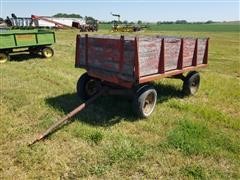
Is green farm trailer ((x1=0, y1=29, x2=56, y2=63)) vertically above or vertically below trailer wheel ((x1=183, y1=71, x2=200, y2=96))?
above

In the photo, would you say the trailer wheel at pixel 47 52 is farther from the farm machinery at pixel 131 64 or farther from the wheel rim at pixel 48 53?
the farm machinery at pixel 131 64

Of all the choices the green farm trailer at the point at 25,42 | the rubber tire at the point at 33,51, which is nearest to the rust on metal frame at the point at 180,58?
the green farm trailer at the point at 25,42

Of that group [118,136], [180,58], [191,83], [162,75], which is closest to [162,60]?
[162,75]

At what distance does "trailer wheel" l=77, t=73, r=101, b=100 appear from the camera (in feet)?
23.4

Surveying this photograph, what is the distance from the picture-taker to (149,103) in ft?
21.5

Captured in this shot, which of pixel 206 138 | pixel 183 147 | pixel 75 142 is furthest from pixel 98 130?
pixel 206 138

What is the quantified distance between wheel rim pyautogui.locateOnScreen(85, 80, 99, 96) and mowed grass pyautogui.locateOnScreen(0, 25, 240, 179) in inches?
11.6

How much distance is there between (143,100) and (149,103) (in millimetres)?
496

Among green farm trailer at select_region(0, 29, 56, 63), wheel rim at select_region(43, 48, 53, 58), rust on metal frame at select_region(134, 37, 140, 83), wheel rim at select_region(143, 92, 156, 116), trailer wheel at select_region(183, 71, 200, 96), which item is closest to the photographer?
rust on metal frame at select_region(134, 37, 140, 83)

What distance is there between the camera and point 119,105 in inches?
278

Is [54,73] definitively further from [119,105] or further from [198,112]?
[198,112]

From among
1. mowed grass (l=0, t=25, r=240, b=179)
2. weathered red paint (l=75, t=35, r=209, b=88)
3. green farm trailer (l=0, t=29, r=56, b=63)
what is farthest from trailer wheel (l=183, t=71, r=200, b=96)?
green farm trailer (l=0, t=29, r=56, b=63)

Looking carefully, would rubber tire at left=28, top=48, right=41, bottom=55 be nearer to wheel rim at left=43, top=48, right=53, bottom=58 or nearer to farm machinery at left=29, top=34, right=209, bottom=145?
wheel rim at left=43, top=48, right=53, bottom=58

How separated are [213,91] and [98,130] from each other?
4452 millimetres
